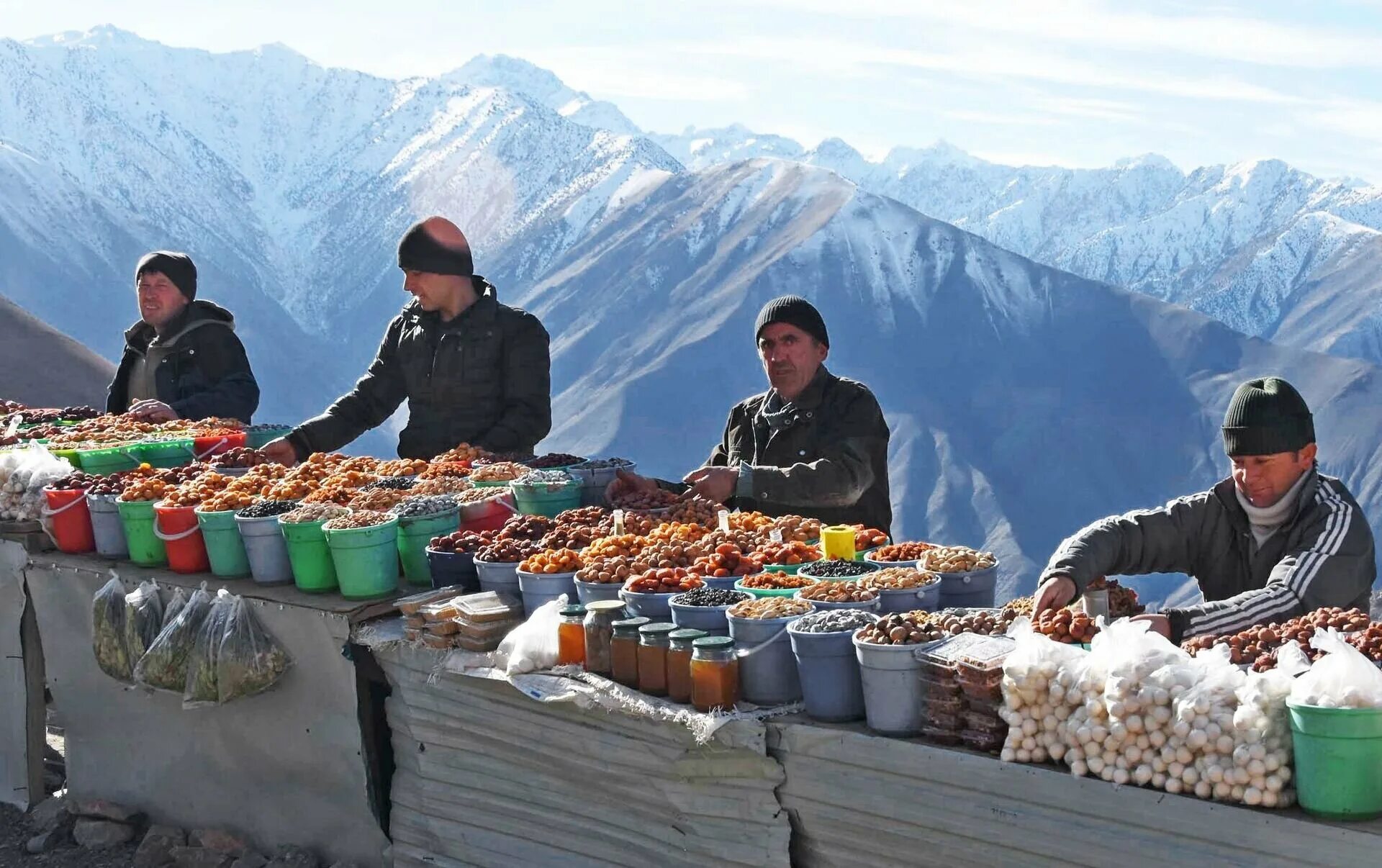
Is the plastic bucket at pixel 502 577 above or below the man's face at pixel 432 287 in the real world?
below

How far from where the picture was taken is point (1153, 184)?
199125mm

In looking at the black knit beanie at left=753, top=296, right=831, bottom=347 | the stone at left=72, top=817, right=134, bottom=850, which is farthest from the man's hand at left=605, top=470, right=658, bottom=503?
the stone at left=72, top=817, right=134, bottom=850

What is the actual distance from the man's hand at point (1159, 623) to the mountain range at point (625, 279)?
2323 inches

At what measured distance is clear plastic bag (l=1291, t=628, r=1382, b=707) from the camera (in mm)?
2066

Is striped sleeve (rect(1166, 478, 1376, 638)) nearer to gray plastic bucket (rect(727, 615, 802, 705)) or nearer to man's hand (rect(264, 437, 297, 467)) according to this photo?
gray plastic bucket (rect(727, 615, 802, 705))

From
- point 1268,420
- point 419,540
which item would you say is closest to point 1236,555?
point 1268,420

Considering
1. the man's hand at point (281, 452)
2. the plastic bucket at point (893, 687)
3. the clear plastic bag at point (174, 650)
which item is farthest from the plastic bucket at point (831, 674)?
the man's hand at point (281, 452)

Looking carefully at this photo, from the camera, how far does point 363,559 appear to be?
148 inches

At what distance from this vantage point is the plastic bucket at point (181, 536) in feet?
13.6

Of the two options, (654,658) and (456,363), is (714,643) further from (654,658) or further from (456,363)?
(456,363)

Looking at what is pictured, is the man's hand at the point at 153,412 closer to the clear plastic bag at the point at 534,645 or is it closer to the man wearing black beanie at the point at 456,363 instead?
the man wearing black beanie at the point at 456,363

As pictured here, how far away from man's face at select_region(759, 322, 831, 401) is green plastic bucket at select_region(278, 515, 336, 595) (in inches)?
A: 65.7

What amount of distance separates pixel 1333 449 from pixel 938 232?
28.2 m

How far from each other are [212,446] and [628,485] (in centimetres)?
210
